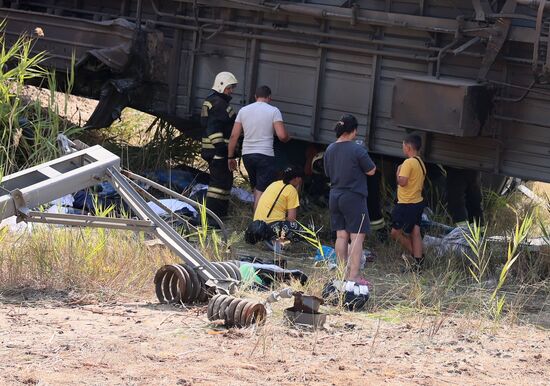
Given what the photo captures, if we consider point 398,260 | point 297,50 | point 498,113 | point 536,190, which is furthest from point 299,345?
point 536,190

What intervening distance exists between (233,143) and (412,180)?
2.24 meters

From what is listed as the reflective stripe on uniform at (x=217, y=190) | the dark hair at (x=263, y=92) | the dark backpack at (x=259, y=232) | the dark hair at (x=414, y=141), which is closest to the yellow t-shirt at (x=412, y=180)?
the dark hair at (x=414, y=141)

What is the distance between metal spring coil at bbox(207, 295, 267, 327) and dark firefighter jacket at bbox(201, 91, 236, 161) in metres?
4.88

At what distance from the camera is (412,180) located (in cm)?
958

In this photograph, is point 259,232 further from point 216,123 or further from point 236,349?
point 236,349

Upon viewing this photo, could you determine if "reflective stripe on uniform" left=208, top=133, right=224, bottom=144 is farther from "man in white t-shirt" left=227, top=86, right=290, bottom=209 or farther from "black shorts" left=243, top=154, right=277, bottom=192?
"black shorts" left=243, top=154, right=277, bottom=192

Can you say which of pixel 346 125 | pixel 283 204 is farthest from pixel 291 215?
pixel 346 125

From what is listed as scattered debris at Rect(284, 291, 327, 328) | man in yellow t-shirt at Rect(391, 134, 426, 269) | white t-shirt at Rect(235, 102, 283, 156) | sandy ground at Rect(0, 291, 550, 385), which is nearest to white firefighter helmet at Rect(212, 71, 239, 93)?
white t-shirt at Rect(235, 102, 283, 156)

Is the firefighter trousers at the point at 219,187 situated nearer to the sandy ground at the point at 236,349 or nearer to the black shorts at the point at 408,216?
the black shorts at the point at 408,216

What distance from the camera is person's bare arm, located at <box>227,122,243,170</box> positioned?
429 inches

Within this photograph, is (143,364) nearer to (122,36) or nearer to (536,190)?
(122,36)

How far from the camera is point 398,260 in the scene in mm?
9711

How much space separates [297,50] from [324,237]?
6.48 feet

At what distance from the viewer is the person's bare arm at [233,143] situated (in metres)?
10.9
